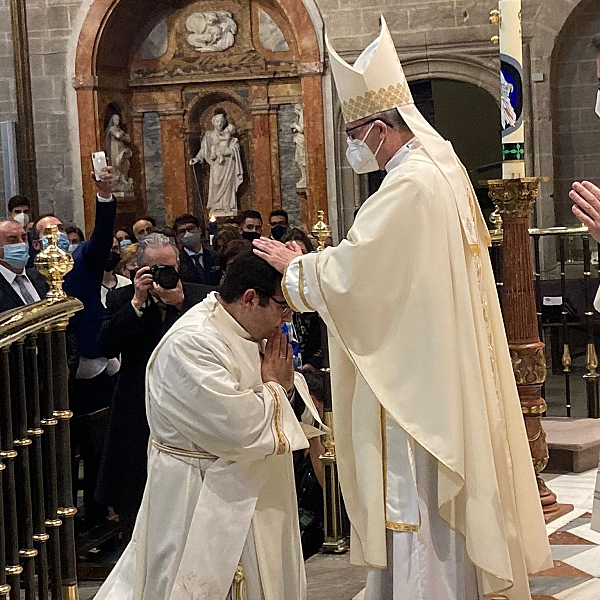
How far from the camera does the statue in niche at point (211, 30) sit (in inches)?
558

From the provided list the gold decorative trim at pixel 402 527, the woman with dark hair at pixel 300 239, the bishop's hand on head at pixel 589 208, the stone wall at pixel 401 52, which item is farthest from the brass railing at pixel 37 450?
the stone wall at pixel 401 52

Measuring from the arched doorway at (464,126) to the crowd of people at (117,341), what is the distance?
22.3 ft

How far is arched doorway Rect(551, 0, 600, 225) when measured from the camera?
12.3 metres

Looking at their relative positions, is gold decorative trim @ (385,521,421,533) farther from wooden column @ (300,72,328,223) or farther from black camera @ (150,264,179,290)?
wooden column @ (300,72,328,223)

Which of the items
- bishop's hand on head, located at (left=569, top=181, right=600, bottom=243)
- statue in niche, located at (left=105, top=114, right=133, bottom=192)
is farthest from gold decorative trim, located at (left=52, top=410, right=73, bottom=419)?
statue in niche, located at (left=105, top=114, right=133, bottom=192)

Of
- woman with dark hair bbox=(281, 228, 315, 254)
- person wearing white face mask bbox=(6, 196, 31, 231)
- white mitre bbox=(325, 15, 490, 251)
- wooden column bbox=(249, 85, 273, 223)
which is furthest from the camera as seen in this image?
wooden column bbox=(249, 85, 273, 223)

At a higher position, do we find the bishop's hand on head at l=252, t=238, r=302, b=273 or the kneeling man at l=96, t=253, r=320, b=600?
the bishop's hand on head at l=252, t=238, r=302, b=273

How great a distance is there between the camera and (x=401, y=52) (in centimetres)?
1286

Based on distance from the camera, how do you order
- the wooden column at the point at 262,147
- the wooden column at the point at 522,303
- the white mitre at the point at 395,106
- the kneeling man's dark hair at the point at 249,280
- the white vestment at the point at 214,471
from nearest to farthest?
1. the white vestment at the point at 214,471
2. the kneeling man's dark hair at the point at 249,280
3. the white mitre at the point at 395,106
4. the wooden column at the point at 522,303
5. the wooden column at the point at 262,147

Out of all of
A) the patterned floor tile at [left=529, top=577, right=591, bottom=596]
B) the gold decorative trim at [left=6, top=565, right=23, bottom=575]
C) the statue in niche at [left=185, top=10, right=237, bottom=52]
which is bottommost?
the patterned floor tile at [left=529, top=577, right=591, bottom=596]

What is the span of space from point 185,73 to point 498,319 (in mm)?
11296

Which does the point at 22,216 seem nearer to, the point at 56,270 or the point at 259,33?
the point at 259,33

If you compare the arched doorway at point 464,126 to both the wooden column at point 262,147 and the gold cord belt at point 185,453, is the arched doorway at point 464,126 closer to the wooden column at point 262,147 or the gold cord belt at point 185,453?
the wooden column at point 262,147

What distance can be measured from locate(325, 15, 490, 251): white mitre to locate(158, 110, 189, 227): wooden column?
1093cm
